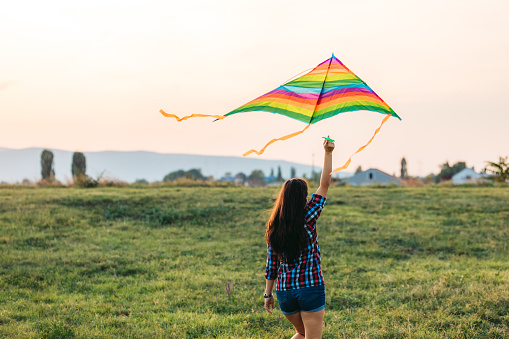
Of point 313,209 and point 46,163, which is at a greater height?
point 46,163

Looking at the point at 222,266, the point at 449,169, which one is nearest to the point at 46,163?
the point at 222,266

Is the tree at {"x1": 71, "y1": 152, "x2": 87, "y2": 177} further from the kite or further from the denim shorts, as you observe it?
the denim shorts

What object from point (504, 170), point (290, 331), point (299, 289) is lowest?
point (290, 331)

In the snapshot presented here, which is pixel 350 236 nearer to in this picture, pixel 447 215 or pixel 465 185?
pixel 447 215

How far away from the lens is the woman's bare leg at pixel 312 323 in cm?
399

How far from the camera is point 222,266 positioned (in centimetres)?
1088

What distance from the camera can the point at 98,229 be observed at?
1479 cm

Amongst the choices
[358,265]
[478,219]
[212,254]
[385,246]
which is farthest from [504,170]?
[212,254]

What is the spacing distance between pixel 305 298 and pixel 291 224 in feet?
2.27

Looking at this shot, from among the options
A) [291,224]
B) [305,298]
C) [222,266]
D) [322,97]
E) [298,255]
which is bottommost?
[222,266]

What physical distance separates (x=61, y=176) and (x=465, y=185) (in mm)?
26490

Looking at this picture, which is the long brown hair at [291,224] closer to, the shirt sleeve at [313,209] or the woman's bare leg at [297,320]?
the shirt sleeve at [313,209]

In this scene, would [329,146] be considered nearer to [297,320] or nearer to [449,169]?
[297,320]

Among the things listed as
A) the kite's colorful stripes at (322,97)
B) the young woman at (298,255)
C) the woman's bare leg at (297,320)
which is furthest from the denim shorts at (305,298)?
the kite's colorful stripes at (322,97)
